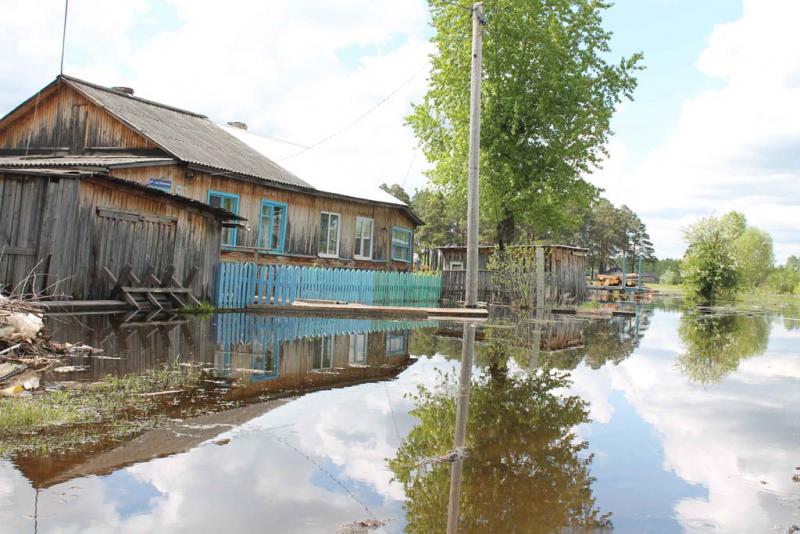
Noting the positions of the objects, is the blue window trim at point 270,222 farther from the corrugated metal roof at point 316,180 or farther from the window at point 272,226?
the corrugated metal roof at point 316,180

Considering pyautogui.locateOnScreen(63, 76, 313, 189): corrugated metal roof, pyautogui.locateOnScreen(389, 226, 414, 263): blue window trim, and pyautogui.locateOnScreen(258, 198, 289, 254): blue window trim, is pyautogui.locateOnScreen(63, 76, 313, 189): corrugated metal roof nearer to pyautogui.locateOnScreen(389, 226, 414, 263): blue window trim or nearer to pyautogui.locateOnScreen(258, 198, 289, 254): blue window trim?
pyautogui.locateOnScreen(258, 198, 289, 254): blue window trim

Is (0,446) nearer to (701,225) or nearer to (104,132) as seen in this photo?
(104,132)

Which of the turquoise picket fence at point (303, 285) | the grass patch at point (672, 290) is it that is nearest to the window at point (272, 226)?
the turquoise picket fence at point (303, 285)

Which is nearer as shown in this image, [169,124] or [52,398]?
[52,398]

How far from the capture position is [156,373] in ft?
24.4

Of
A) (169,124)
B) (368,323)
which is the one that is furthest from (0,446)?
(169,124)

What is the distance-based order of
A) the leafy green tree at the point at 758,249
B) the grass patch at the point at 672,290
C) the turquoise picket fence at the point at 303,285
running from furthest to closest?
1. the leafy green tree at the point at 758,249
2. the grass patch at the point at 672,290
3. the turquoise picket fence at the point at 303,285

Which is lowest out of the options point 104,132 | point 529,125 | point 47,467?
point 47,467

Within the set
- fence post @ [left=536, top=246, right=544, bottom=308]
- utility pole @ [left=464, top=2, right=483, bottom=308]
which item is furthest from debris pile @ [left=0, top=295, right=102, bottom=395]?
fence post @ [left=536, top=246, right=544, bottom=308]

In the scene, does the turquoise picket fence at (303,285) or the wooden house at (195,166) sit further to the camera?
the wooden house at (195,166)

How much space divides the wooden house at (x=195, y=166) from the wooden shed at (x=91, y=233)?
0.23 meters

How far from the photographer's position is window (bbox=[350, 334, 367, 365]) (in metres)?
9.59

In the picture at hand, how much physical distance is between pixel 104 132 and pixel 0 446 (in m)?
19.8

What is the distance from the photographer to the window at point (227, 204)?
73.2ft
